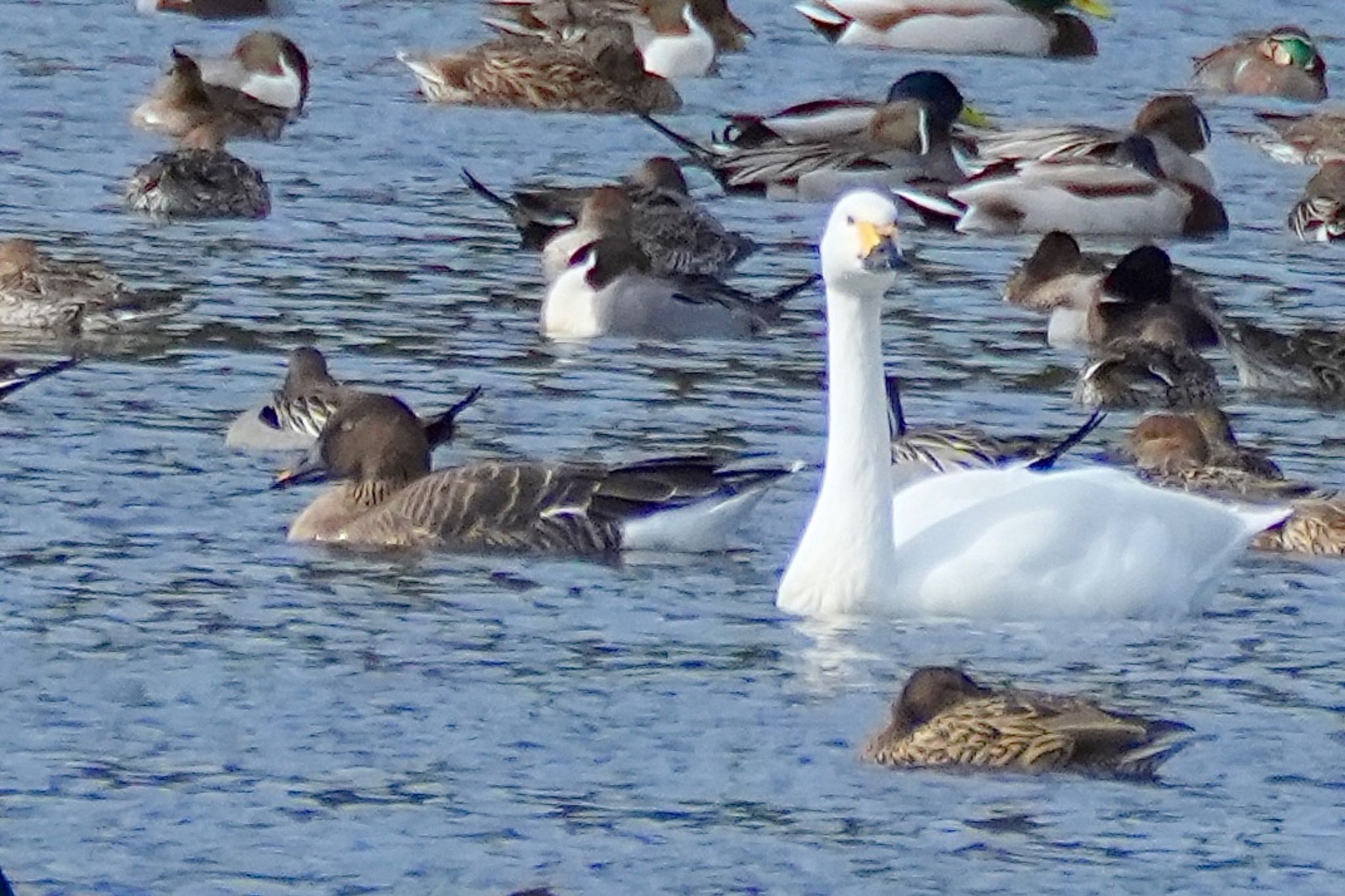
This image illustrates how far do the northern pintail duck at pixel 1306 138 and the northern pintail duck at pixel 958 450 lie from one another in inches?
392

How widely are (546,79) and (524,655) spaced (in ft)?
48.8

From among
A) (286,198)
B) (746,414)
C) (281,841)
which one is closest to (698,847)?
(281,841)

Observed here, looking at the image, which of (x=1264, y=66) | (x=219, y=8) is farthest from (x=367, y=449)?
(x=219, y=8)

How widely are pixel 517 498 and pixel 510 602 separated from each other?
0.98 meters

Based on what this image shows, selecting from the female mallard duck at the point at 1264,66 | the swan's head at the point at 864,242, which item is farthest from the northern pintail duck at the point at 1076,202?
the swan's head at the point at 864,242

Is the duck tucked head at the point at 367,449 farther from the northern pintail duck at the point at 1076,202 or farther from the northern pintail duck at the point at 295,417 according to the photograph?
the northern pintail duck at the point at 1076,202

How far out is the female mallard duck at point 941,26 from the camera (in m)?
28.7

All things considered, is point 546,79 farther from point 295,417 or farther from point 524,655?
point 524,655

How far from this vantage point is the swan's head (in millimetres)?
11961

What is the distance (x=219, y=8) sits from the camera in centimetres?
2986

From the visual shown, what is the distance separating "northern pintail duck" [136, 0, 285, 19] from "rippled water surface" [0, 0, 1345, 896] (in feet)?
29.8

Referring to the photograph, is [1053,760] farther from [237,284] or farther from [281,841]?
[237,284]

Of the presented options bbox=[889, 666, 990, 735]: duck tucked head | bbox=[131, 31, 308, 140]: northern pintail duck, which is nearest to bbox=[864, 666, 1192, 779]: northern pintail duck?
bbox=[889, 666, 990, 735]: duck tucked head

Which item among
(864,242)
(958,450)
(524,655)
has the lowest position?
(524,655)
